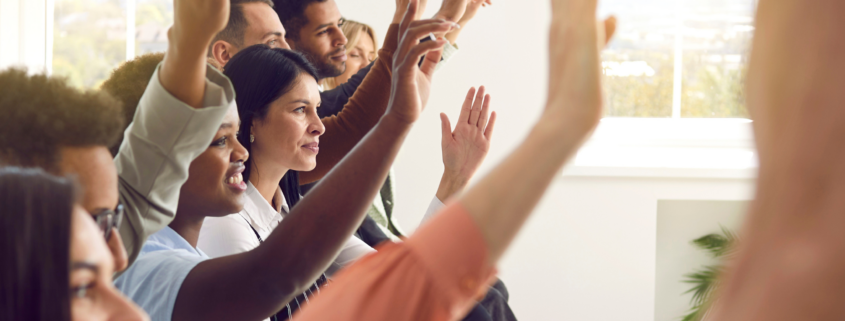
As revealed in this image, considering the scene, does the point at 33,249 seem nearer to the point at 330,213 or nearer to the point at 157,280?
the point at 330,213

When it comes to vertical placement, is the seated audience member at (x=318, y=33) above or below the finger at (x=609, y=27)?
below

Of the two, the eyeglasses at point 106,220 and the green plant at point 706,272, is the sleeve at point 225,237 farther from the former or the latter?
the green plant at point 706,272

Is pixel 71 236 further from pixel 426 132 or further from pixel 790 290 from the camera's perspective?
pixel 426 132

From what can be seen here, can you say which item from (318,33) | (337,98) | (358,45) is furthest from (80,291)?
(358,45)

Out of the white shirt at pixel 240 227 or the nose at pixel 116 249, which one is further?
the white shirt at pixel 240 227

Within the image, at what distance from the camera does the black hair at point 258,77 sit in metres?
1.24

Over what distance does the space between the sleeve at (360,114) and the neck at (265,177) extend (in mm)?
172

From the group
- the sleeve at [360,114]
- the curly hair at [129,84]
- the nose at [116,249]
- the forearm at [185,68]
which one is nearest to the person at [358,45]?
the sleeve at [360,114]

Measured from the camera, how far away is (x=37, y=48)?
3.12 meters

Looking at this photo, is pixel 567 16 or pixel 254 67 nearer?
pixel 567 16

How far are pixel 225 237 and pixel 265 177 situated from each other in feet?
0.72

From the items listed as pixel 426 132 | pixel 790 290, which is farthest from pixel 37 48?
pixel 790 290

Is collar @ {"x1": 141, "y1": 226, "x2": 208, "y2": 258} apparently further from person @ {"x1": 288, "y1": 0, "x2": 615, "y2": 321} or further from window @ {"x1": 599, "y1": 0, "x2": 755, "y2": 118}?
window @ {"x1": 599, "y1": 0, "x2": 755, "y2": 118}

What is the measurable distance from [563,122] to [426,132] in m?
2.50
